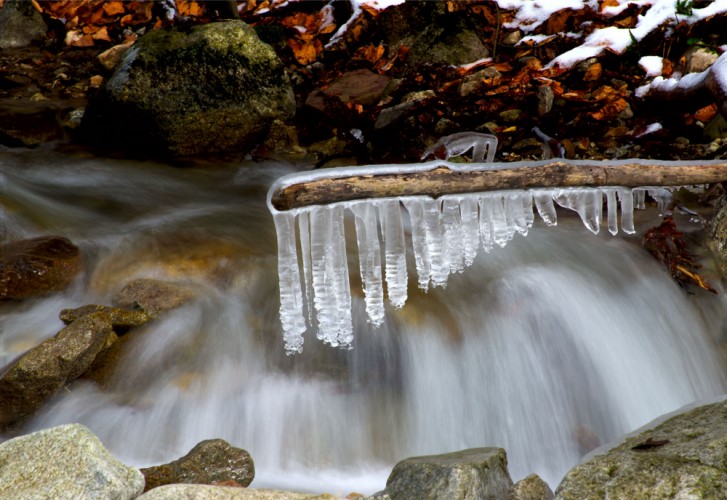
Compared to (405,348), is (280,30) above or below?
above

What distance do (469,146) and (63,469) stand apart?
8.96 ft

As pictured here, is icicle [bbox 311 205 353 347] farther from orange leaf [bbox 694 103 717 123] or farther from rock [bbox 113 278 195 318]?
orange leaf [bbox 694 103 717 123]

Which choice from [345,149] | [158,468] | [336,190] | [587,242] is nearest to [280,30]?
[345,149]

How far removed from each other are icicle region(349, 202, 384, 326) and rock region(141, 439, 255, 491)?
949 millimetres

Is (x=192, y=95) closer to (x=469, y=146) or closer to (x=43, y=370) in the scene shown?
(x=469, y=146)

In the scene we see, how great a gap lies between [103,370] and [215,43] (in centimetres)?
369

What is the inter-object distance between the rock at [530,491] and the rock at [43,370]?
7.73ft

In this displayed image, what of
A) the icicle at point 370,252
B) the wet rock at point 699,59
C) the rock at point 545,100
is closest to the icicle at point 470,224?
the icicle at point 370,252

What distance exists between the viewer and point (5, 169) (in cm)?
561

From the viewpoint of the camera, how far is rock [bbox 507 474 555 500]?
2.38 metres

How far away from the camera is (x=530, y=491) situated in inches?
94.7

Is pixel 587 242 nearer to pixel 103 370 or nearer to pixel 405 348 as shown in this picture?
pixel 405 348

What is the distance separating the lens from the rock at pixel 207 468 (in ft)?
8.87

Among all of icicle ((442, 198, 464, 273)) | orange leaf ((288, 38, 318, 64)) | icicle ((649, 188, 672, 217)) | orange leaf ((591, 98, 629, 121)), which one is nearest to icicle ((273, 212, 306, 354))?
icicle ((442, 198, 464, 273))
